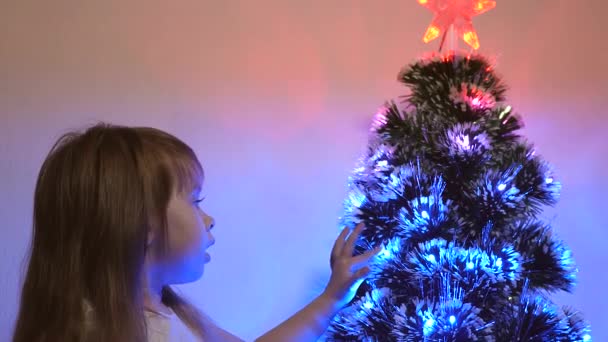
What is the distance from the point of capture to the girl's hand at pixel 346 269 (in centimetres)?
72

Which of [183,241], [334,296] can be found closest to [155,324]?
[183,241]

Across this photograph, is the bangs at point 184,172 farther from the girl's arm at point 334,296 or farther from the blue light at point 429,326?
the blue light at point 429,326

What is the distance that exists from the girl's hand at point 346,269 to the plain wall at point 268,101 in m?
0.21

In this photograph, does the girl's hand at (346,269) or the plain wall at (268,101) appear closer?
the girl's hand at (346,269)

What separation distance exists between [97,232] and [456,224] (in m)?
0.42

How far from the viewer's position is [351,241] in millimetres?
736

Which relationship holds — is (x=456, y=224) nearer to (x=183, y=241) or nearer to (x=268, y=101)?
(x=183, y=241)

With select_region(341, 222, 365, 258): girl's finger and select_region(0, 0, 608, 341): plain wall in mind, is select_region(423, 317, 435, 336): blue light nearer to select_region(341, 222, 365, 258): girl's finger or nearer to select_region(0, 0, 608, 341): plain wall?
select_region(341, 222, 365, 258): girl's finger

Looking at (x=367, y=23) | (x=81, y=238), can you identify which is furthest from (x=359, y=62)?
(x=81, y=238)

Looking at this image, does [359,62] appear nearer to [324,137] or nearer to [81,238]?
[324,137]

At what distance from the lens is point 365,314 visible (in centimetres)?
67

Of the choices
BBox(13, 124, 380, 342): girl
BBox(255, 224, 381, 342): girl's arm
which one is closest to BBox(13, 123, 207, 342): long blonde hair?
BBox(13, 124, 380, 342): girl

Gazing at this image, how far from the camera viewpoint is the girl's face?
68cm

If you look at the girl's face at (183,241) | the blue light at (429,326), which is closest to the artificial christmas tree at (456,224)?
the blue light at (429,326)
